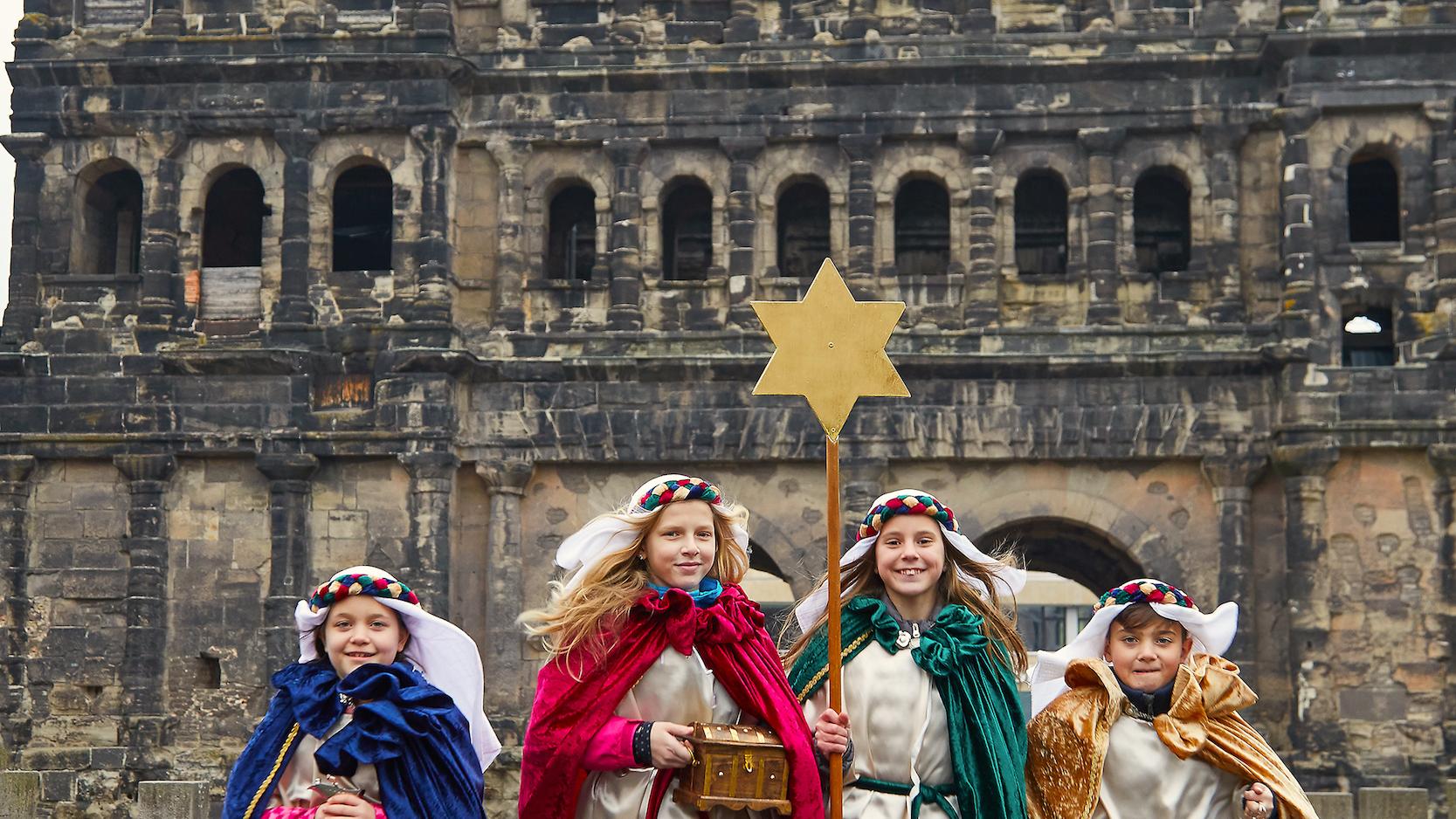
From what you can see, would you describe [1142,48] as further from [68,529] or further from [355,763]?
[355,763]

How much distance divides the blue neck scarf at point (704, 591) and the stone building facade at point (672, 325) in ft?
42.9

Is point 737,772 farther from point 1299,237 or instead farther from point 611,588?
point 1299,237

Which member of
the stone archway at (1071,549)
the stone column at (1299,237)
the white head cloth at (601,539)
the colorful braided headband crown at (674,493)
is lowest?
the white head cloth at (601,539)

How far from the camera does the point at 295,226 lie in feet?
68.7

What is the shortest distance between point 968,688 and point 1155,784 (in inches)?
34.5

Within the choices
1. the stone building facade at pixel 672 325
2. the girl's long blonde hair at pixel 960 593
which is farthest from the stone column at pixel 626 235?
the girl's long blonde hair at pixel 960 593

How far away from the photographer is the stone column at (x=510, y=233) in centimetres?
2094

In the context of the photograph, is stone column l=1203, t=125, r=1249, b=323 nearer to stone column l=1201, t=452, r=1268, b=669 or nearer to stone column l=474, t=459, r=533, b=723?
stone column l=1201, t=452, r=1268, b=669

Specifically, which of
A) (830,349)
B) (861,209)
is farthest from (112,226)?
(830,349)

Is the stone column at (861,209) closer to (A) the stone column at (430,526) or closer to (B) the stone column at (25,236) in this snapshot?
(A) the stone column at (430,526)

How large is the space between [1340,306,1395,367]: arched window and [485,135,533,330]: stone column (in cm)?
908

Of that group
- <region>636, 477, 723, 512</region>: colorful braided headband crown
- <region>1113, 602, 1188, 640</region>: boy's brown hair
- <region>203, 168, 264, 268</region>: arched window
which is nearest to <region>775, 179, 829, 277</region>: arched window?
<region>203, 168, 264, 268</region>: arched window

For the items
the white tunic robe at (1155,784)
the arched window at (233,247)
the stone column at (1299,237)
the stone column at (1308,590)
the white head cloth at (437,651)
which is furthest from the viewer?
the arched window at (233,247)

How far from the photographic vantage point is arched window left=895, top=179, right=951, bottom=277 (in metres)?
22.0
